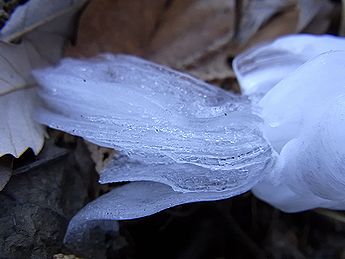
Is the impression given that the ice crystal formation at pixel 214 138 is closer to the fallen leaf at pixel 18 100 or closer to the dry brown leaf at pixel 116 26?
the fallen leaf at pixel 18 100

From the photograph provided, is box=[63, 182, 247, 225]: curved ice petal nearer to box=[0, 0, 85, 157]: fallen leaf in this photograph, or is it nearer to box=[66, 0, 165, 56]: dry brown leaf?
box=[0, 0, 85, 157]: fallen leaf

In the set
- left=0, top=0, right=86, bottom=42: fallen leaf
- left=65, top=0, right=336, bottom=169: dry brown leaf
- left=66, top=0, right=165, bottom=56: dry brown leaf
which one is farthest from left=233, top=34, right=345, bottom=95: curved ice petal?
left=0, top=0, right=86, bottom=42: fallen leaf

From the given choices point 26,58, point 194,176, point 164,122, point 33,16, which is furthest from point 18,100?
point 194,176

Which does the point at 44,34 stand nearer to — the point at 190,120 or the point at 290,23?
the point at 190,120

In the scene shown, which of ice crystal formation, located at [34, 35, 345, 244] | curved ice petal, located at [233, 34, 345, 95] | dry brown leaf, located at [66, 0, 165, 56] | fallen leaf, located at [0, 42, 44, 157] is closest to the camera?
ice crystal formation, located at [34, 35, 345, 244]

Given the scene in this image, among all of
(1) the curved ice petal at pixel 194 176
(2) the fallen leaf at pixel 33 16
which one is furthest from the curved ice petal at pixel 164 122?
(2) the fallen leaf at pixel 33 16
